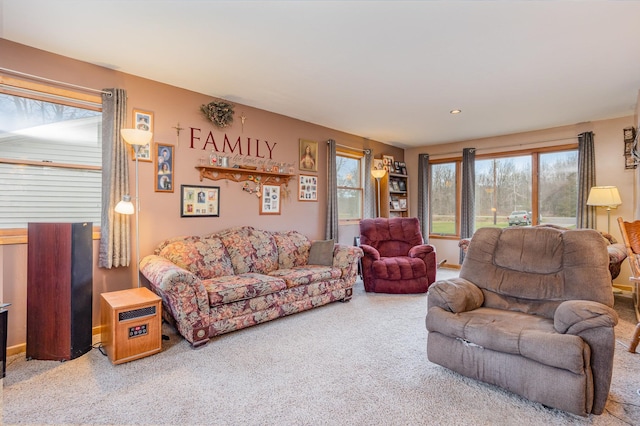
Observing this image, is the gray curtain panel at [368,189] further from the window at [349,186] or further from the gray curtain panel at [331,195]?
the gray curtain panel at [331,195]

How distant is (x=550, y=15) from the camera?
2232 mm

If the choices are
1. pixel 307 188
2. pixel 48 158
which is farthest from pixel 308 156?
pixel 48 158

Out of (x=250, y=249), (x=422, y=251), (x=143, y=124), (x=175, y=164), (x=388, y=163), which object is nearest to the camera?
(x=143, y=124)

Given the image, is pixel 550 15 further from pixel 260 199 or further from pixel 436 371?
pixel 260 199

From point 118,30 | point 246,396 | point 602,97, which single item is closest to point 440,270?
point 602,97

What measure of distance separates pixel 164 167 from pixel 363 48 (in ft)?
7.81

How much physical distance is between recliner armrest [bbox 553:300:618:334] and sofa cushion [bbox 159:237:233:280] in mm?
2957

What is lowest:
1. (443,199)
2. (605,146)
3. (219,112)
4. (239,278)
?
(239,278)

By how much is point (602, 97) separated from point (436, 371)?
3.91 meters

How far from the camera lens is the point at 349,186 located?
5.90m

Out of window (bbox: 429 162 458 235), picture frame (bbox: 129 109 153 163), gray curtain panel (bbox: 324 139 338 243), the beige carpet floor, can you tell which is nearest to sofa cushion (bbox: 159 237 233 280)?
the beige carpet floor

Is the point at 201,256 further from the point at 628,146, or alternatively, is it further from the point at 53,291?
the point at 628,146

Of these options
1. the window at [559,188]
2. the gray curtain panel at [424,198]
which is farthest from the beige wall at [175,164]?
the window at [559,188]

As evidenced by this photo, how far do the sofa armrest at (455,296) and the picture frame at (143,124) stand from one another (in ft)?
10.0
